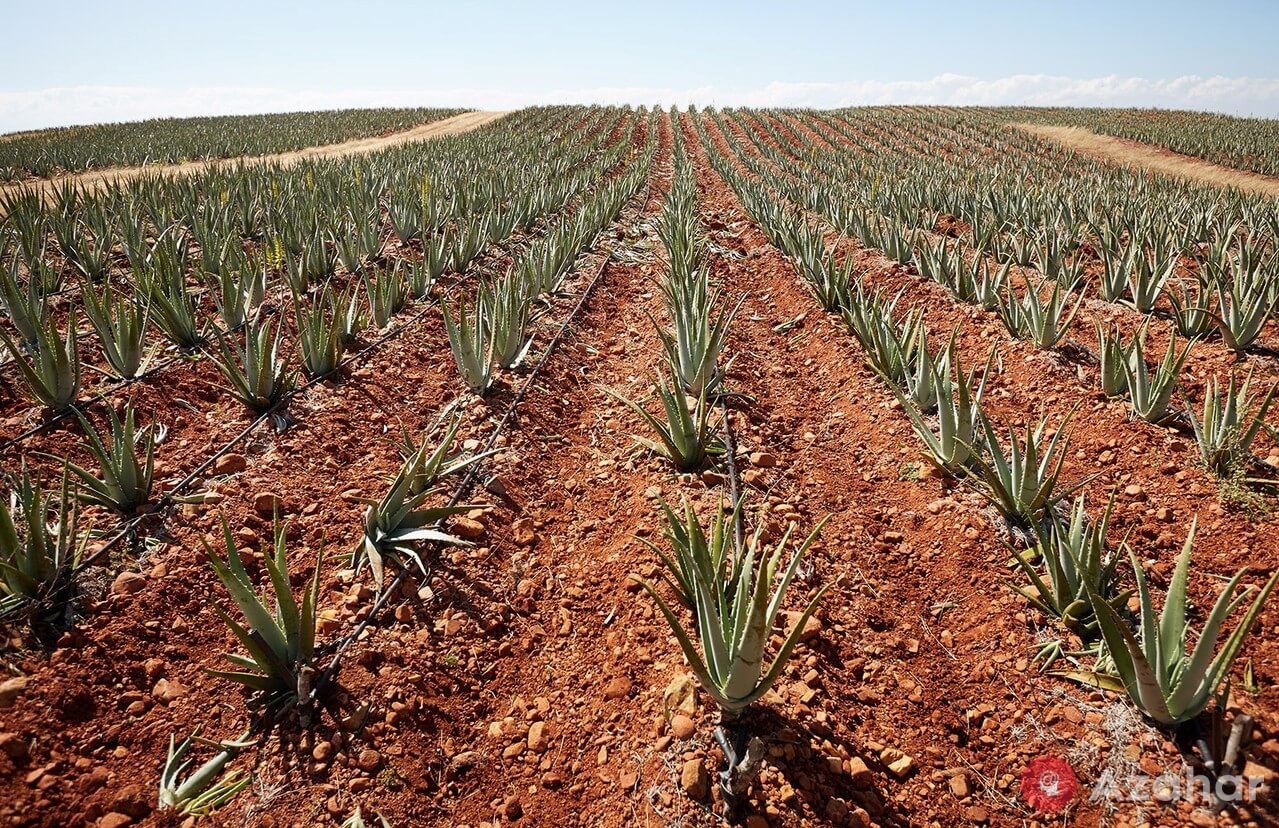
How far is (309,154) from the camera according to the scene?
2139cm

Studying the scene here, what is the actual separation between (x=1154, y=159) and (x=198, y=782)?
2994 centimetres

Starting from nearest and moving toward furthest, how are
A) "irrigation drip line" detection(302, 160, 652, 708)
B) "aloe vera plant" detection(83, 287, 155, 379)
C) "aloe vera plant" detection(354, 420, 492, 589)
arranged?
"irrigation drip line" detection(302, 160, 652, 708)
"aloe vera plant" detection(354, 420, 492, 589)
"aloe vera plant" detection(83, 287, 155, 379)

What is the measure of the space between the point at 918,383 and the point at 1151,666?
79.5 inches

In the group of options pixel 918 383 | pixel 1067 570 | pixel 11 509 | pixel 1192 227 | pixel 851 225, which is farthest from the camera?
pixel 851 225

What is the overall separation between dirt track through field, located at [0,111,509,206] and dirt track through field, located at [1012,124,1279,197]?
24.6 m

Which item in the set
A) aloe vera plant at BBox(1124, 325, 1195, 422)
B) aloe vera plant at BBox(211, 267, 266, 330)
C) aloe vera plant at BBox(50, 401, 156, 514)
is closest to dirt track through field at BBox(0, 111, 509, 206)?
aloe vera plant at BBox(211, 267, 266, 330)

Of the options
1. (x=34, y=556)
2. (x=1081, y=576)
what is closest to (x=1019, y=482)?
(x=1081, y=576)

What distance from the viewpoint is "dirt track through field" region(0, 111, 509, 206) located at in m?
14.6

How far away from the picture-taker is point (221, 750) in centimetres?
188

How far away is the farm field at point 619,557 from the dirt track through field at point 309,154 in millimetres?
8822

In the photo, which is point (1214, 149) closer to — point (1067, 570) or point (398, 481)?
point (1067, 570)

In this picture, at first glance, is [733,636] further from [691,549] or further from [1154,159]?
[1154,159]

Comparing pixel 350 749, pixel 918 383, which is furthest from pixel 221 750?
pixel 918 383

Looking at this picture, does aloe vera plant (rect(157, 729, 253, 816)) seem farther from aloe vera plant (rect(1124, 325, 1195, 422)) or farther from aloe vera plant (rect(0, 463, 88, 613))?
aloe vera plant (rect(1124, 325, 1195, 422))
